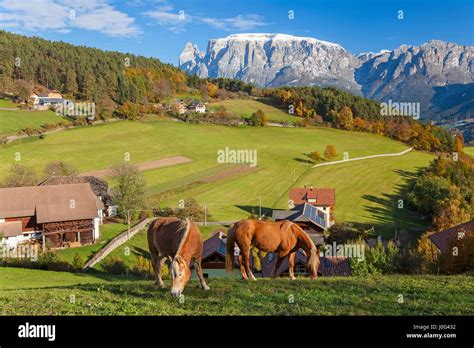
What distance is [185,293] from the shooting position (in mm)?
8766

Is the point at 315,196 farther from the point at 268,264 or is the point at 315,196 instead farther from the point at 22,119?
the point at 22,119

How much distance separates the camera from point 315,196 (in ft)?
204

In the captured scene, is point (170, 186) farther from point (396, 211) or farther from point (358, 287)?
point (358, 287)

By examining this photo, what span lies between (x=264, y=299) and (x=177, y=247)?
2175mm

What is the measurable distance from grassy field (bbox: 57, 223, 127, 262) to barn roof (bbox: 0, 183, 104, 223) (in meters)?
3.18

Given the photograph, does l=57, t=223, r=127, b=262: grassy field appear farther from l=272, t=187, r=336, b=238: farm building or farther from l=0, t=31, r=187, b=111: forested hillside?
l=0, t=31, r=187, b=111: forested hillside

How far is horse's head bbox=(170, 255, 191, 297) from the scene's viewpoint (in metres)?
7.63

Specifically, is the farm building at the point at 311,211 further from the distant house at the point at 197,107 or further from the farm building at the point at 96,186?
the distant house at the point at 197,107

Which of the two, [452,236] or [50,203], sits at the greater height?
[452,236]

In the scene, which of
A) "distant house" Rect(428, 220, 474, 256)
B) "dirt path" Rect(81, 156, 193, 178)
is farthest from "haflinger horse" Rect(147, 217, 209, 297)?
"dirt path" Rect(81, 156, 193, 178)

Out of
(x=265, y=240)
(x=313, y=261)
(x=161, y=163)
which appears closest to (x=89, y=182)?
(x=161, y=163)
